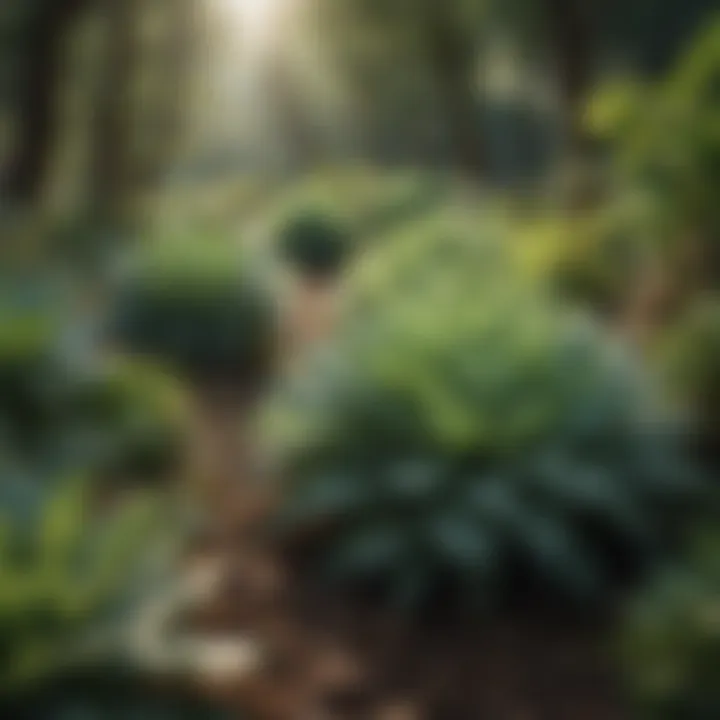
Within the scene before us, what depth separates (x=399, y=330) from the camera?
2.87 m

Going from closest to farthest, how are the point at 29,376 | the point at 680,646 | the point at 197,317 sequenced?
the point at 680,646 → the point at 29,376 → the point at 197,317

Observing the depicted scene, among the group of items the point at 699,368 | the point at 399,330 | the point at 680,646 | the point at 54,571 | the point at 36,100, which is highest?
the point at 36,100

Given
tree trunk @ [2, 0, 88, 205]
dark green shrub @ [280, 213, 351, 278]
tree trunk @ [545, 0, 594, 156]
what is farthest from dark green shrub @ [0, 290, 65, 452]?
dark green shrub @ [280, 213, 351, 278]

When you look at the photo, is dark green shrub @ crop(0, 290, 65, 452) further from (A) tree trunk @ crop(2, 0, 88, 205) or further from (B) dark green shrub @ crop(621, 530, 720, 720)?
(A) tree trunk @ crop(2, 0, 88, 205)

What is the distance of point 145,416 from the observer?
125 inches

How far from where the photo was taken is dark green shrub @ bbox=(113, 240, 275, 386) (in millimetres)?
4352

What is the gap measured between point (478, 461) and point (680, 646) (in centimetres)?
69

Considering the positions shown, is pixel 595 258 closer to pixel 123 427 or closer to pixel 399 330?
pixel 399 330

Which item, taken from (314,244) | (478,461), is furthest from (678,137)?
(314,244)

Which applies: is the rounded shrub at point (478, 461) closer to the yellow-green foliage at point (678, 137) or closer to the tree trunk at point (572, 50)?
the yellow-green foliage at point (678, 137)

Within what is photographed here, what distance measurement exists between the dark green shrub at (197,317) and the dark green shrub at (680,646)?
2363 mm

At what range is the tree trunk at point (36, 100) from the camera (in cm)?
595

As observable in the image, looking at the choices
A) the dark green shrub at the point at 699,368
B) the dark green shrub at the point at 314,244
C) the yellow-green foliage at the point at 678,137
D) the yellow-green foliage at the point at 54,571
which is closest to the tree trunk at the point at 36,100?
the dark green shrub at the point at 314,244

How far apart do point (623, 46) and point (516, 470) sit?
263 centimetres
